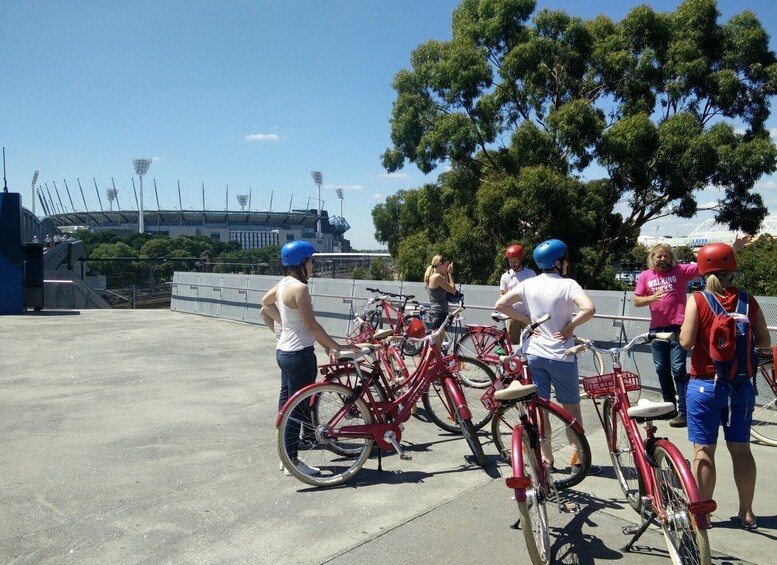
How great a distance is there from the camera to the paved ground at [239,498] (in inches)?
142

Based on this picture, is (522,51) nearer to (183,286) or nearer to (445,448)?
(183,286)

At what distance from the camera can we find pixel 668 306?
5.82 meters

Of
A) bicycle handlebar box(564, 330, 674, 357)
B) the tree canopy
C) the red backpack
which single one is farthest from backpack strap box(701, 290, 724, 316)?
the tree canopy

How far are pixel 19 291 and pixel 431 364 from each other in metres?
15.7

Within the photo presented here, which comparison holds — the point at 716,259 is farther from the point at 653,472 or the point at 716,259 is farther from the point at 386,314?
the point at 386,314

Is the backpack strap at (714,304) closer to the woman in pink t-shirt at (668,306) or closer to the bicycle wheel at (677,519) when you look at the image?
the bicycle wheel at (677,519)

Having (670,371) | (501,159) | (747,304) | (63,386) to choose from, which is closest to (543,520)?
(747,304)

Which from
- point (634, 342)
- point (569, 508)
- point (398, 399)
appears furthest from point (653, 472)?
point (398, 399)

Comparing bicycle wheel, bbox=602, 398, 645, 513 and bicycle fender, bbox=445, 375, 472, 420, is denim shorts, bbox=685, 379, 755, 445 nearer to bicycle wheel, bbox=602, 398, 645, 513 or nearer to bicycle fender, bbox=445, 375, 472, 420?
bicycle wheel, bbox=602, 398, 645, 513

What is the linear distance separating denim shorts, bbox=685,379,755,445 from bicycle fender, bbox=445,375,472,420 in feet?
5.83

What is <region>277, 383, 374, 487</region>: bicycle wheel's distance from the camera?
4.56 metres

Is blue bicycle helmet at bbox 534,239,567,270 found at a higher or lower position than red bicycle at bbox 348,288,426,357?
higher

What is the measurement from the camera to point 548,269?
4.38 metres

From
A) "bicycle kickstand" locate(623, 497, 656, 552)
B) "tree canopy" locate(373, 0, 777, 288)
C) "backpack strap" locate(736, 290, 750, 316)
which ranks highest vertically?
"tree canopy" locate(373, 0, 777, 288)
